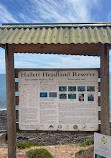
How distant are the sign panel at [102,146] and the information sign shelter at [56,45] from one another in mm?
236

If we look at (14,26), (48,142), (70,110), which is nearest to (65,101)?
(70,110)

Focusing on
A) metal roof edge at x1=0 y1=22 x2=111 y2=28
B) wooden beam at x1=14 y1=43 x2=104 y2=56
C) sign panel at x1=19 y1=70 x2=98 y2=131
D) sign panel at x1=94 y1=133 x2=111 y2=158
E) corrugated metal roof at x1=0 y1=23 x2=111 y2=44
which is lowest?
sign panel at x1=94 y1=133 x2=111 y2=158

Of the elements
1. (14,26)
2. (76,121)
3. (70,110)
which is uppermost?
(14,26)

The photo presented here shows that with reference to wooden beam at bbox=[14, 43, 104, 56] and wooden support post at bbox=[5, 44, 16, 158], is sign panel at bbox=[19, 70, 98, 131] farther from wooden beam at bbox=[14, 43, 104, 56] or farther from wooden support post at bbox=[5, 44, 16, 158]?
wooden beam at bbox=[14, 43, 104, 56]

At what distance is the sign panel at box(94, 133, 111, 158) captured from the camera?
12.3ft

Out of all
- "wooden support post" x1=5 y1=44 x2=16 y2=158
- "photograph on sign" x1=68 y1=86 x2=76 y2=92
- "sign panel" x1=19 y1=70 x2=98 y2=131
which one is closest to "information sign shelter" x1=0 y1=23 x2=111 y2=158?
"wooden support post" x1=5 y1=44 x2=16 y2=158

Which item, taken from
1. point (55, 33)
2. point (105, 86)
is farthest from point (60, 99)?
point (55, 33)

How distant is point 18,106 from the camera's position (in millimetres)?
4199

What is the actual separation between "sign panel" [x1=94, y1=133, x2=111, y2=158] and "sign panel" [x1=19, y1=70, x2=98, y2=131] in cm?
31

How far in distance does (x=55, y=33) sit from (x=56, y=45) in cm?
34

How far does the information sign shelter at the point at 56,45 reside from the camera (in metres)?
3.77

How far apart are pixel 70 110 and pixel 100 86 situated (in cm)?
99

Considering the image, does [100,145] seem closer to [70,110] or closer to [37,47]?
[70,110]

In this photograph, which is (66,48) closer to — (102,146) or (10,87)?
(10,87)
